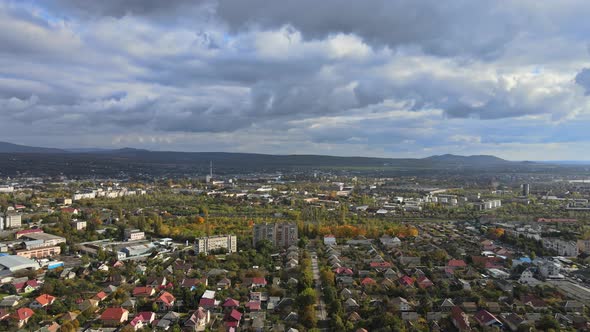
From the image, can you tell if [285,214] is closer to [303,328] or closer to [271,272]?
[271,272]

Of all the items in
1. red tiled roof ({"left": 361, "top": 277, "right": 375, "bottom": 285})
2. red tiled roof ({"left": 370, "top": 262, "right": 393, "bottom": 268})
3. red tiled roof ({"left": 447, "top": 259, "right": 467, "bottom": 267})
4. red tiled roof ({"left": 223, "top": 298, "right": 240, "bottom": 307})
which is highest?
red tiled roof ({"left": 447, "top": 259, "right": 467, "bottom": 267})

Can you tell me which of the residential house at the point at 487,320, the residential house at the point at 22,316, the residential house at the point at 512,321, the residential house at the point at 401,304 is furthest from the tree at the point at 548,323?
the residential house at the point at 22,316

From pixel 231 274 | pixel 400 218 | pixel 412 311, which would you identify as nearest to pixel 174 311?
pixel 231 274

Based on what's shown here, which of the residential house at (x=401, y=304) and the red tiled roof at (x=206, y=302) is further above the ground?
the residential house at (x=401, y=304)

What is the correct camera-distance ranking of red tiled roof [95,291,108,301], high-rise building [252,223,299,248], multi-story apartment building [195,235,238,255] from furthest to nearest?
high-rise building [252,223,299,248] < multi-story apartment building [195,235,238,255] < red tiled roof [95,291,108,301]

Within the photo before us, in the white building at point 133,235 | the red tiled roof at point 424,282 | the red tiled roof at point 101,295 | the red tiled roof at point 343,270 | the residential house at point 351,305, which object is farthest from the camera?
the white building at point 133,235

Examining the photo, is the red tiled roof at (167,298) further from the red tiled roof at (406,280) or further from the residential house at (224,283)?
the red tiled roof at (406,280)

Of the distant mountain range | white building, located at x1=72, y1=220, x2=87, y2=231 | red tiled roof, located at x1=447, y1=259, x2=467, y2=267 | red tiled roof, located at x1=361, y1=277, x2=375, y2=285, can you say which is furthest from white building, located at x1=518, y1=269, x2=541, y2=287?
the distant mountain range

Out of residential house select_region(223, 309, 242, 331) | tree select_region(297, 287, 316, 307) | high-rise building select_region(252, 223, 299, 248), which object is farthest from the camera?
high-rise building select_region(252, 223, 299, 248)

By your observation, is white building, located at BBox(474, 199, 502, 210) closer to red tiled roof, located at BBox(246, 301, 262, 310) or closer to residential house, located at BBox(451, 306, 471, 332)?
residential house, located at BBox(451, 306, 471, 332)
